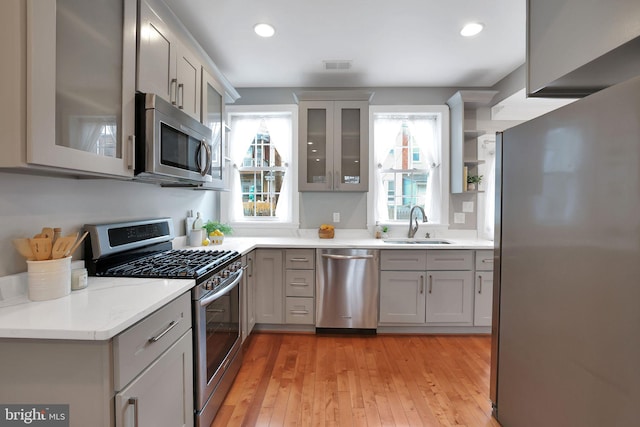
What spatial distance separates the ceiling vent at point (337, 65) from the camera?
2.89 m

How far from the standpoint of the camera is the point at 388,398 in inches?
79.7

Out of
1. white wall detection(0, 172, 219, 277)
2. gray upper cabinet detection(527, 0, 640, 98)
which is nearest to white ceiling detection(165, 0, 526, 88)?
gray upper cabinet detection(527, 0, 640, 98)

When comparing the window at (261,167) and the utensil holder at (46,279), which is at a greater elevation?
the window at (261,167)

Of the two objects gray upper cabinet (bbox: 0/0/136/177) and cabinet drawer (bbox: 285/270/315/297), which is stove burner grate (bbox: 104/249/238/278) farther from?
cabinet drawer (bbox: 285/270/315/297)

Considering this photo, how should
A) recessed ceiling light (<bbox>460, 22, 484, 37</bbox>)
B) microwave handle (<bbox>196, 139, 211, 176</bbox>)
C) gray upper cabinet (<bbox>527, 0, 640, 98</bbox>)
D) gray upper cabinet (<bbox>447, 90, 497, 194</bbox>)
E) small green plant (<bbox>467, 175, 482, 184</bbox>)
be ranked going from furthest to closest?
small green plant (<bbox>467, 175, 482, 184</bbox>) < gray upper cabinet (<bbox>447, 90, 497, 194</bbox>) < recessed ceiling light (<bbox>460, 22, 484, 37</bbox>) < microwave handle (<bbox>196, 139, 211, 176</bbox>) < gray upper cabinet (<bbox>527, 0, 640, 98</bbox>)

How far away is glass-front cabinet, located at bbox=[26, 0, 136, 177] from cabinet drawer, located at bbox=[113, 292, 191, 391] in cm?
65

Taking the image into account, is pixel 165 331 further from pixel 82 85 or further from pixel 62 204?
pixel 82 85

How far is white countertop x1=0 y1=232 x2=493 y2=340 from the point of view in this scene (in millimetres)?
937

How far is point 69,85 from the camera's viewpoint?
3.82 feet

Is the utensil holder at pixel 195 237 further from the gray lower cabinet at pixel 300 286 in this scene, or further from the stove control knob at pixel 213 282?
the stove control knob at pixel 213 282

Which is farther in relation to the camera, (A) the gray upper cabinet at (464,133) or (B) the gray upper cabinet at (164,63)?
(A) the gray upper cabinet at (464,133)

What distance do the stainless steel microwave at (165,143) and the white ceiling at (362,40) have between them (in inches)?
36.0

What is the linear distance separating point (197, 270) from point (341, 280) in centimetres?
163

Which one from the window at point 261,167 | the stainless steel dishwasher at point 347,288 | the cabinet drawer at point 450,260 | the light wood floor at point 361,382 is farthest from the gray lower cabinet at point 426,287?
the window at point 261,167
